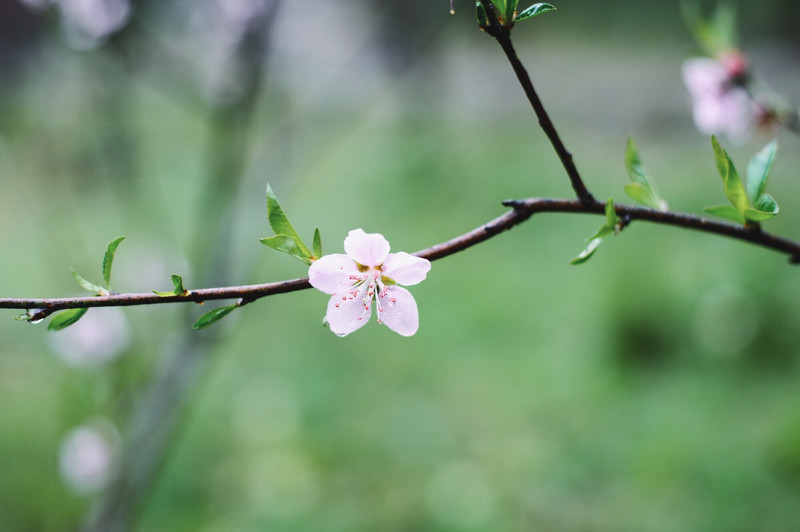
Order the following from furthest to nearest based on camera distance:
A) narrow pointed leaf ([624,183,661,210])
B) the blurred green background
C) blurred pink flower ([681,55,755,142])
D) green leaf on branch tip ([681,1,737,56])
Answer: the blurred green background, blurred pink flower ([681,55,755,142]), green leaf on branch tip ([681,1,737,56]), narrow pointed leaf ([624,183,661,210])

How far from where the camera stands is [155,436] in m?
1.34

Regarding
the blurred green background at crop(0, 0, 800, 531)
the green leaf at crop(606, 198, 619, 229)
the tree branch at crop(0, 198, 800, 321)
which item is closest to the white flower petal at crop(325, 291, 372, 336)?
the tree branch at crop(0, 198, 800, 321)

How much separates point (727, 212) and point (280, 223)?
1.19 feet

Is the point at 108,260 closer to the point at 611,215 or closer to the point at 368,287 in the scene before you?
the point at 368,287

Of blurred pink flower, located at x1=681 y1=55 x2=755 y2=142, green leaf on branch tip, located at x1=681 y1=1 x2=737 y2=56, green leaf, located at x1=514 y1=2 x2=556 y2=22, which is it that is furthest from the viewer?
blurred pink flower, located at x1=681 y1=55 x2=755 y2=142

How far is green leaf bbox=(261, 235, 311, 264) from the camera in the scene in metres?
0.47

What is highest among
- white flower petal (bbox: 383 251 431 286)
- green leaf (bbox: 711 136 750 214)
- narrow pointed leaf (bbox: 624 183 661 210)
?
narrow pointed leaf (bbox: 624 183 661 210)

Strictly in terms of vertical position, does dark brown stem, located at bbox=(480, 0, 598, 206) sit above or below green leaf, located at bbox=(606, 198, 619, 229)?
above

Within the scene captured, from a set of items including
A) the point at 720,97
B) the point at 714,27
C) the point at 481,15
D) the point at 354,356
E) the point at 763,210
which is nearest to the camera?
the point at 481,15

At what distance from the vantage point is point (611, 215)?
486 mm

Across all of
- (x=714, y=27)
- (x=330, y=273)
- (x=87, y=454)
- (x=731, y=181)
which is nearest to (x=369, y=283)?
(x=330, y=273)

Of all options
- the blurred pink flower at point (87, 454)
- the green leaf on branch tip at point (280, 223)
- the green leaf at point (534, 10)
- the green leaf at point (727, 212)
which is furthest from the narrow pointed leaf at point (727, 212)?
the blurred pink flower at point (87, 454)

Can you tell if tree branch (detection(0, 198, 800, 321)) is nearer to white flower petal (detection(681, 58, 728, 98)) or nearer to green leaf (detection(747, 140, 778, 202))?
→ green leaf (detection(747, 140, 778, 202))

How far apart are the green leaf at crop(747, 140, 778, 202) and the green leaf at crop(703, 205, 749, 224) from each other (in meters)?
0.04
